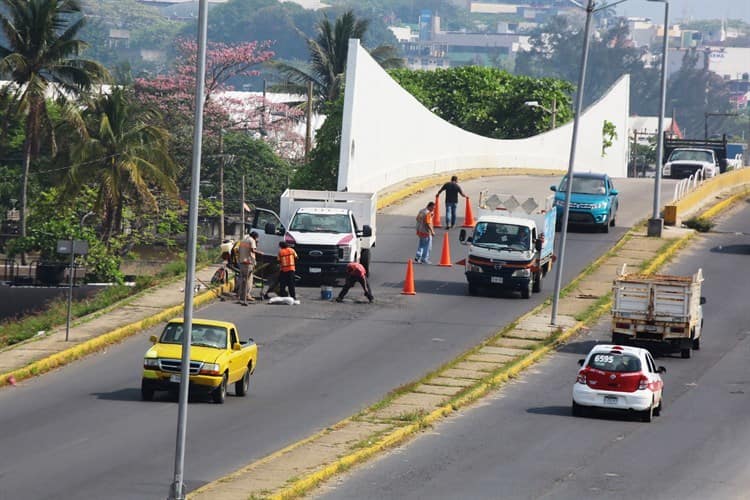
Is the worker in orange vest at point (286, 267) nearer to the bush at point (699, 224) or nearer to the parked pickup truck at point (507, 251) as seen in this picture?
the parked pickup truck at point (507, 251)

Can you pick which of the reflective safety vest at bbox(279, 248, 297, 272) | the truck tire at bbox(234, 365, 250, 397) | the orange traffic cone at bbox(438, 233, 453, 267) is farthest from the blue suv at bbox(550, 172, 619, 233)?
the truck tire at bbox(234, 365, 250, 397)

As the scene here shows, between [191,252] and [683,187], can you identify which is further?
[683,187]

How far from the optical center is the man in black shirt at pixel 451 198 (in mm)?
48562

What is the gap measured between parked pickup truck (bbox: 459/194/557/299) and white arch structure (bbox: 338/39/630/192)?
684 inches

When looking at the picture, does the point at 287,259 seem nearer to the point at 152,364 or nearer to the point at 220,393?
the point at 220,393

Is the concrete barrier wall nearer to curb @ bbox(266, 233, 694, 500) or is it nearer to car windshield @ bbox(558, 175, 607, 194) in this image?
car windshield @ bbox(558, 175, 607, 194)

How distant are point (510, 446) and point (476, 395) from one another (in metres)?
4.74

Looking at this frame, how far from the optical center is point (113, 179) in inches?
2302

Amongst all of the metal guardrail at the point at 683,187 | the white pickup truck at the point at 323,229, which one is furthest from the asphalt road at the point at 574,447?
the metal guardrail at the point at 683,187

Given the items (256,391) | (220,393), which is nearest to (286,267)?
(256,391)

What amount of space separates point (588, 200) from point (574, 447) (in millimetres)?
26257

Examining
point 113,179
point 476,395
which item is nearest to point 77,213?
point 113,179

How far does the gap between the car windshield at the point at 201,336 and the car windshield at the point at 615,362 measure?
677cm

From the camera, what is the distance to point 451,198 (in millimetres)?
49156
